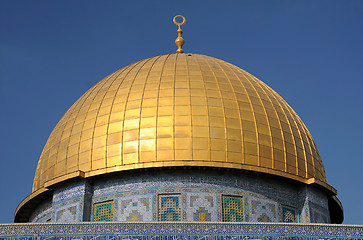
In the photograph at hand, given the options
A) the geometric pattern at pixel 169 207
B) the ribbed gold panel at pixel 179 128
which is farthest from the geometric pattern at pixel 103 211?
the geometric pattern at pixel 169 207

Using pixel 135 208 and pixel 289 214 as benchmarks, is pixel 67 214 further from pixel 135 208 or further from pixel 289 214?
pixel 289 214

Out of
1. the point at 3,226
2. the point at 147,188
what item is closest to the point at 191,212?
the point at 147,188

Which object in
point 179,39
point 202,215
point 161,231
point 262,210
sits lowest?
point 161,231

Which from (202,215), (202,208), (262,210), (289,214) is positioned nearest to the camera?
(202,215)

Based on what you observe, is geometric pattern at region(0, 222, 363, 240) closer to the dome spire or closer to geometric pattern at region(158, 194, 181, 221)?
geometric pattern at region(158, 194, 181, 221)

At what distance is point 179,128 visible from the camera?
2088 centimetres

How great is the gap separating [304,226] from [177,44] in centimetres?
998

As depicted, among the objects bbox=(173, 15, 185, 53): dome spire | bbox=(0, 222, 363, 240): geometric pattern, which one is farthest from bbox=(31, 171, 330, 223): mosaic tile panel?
bbox=(173, 15, 185, 53): dome spire

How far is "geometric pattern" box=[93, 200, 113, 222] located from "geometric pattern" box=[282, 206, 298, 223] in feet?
14.8

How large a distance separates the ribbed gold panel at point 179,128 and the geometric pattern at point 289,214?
2.76 ft

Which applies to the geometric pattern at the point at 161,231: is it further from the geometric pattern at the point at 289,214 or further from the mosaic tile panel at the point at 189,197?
the geometric pattern at the point at 289,214

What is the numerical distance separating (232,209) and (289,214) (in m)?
1.76

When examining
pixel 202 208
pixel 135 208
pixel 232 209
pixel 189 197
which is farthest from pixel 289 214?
pixel 135 208

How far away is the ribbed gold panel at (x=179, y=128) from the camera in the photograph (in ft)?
67.7
